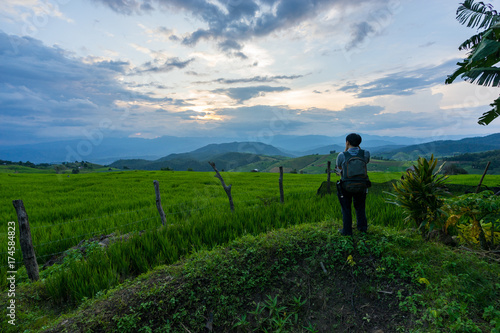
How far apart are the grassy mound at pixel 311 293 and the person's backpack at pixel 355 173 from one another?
111 centimetres

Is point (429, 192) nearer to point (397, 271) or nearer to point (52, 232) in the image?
point (397, 271)

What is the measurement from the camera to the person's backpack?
484 cm

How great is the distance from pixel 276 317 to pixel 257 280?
68 centimetres

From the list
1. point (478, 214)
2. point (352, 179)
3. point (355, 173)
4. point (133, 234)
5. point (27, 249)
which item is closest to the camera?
point (478, 214)

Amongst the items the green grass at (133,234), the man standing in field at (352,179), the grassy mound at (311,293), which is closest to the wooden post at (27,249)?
the green grass at (133,234)

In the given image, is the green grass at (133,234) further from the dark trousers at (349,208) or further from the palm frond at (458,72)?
the palm frond at (458,72)

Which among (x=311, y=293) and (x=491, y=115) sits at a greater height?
(x=491, y=115)

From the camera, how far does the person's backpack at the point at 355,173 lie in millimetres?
4836

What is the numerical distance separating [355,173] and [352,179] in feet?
0.55

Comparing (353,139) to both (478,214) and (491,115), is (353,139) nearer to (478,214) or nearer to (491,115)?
(478,214)

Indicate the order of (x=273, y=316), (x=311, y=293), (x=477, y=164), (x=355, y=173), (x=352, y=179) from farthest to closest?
(x=477, y=164)
(x=352, y=179)
(x=355, y=173)
(x=311, y=293)
(x=273, y=316)

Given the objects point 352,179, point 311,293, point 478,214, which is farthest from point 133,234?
point 478,214

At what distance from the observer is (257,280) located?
4.09m

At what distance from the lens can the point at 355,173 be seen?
483cm
